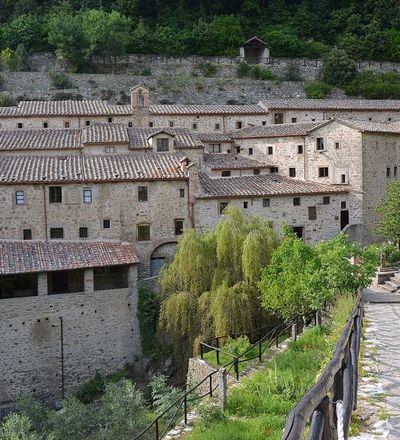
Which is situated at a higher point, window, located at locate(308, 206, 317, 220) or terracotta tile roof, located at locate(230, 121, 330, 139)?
terracotta tile roof, located at locate(230, 121, 330, 139)

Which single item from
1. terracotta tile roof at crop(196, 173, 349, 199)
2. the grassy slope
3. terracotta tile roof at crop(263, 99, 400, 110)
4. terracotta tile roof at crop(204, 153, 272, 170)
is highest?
terracotta tile roof at crop(263, 99, 400, 110)

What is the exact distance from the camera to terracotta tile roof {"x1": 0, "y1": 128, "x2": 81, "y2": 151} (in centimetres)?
3216

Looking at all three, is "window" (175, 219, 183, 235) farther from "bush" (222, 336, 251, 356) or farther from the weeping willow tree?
"bush" (222, 336, 251, 356)

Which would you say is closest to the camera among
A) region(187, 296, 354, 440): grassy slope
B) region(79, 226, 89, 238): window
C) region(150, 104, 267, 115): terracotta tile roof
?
region(187, 296, 354, 440): grassy slope

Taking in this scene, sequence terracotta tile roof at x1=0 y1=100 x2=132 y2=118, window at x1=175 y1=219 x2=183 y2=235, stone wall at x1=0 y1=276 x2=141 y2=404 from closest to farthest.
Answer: stone wall at x1=0 y1=276 x2=141 y2=404
window at x1=175 y1=219 x2=183 y2=235
terracotta tile roof at x1=0 y1=100 x2=132 y2=118

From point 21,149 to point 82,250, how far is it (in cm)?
977

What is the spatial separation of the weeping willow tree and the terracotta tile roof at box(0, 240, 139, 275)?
244cm

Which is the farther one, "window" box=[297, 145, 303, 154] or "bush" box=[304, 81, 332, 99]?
"bush" box=[304, 81, 332, 99]

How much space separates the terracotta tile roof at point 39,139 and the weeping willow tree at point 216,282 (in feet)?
40.5

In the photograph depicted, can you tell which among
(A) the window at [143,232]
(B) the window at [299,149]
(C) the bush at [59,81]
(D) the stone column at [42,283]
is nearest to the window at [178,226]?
(A) the window at [143,232]

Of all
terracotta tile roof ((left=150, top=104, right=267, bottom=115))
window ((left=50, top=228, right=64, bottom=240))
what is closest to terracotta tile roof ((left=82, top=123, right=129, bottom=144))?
terracotta tile roof ((left=150, top=104, right=267, bottom=115))

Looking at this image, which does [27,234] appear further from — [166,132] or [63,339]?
[166,132]

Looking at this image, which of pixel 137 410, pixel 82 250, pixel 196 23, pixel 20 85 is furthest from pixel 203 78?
pixel 137 410

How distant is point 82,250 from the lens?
2503cm
